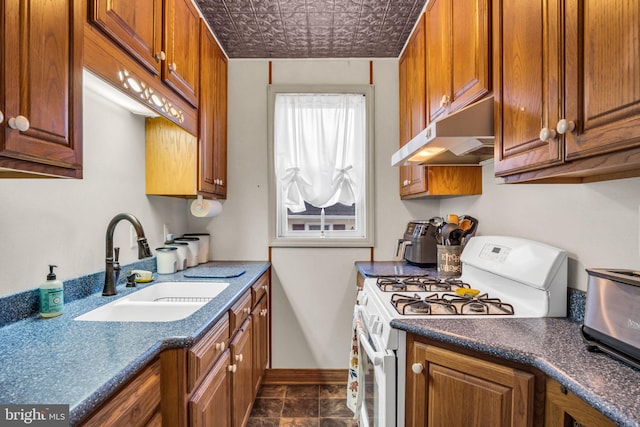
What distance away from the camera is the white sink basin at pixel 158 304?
1361mm

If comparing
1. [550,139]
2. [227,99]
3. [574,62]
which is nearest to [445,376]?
[550,139]

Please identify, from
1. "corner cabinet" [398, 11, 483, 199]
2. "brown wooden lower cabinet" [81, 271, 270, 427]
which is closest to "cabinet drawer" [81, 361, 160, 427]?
"brown wooden lower cabinet" [81, 271, 270, 427]

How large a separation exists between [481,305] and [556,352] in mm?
390

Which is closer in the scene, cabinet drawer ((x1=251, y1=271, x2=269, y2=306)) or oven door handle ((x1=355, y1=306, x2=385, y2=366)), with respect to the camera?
oven door handle ((x1=355, y1=306, x2=385, y2=366))

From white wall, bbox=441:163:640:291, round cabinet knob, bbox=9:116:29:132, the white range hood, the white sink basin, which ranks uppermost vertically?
the white range hood

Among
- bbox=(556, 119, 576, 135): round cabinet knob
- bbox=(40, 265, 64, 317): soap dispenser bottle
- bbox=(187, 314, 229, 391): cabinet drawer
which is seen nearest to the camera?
bbox=(556, 119, 576, 135): round cabinet knob

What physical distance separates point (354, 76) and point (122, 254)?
6.55 feet

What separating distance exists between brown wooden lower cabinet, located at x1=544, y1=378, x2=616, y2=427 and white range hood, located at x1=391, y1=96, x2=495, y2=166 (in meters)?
0.87

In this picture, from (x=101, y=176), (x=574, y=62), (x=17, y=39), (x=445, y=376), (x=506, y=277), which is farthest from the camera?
(x=101, y=176)

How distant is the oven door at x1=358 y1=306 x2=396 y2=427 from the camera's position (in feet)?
4.05

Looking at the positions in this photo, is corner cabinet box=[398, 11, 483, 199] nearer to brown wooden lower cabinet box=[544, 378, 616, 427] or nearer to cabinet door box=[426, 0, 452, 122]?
cabinet door box=[426, 0, 452, 122]

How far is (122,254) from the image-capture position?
5.76 ft

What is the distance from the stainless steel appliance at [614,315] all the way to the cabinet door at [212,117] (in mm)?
1867

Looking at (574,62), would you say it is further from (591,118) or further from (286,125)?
(286,125)
